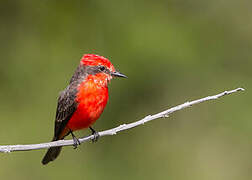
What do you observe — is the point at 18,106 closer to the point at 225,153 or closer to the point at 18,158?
the point at 18,158

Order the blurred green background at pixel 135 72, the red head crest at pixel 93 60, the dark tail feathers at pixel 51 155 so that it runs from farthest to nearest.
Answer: the blurred green background at pixel 135 72 < the dark tail feathers at pixel 51 155 < the red head crest at pixel 93 60

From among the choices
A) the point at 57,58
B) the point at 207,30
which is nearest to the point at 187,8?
the point at 207,30

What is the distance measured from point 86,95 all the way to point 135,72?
3.46m

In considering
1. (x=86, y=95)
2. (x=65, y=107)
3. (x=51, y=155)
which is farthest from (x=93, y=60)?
(x=51, y=155)

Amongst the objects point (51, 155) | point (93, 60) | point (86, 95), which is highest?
point (93, 60)

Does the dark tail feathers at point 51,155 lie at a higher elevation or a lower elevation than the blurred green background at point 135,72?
lower

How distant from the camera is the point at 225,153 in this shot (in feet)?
27.8

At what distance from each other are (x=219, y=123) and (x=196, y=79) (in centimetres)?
81

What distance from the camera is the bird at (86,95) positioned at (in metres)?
5.27

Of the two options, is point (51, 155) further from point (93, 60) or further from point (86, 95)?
point (93, 60)

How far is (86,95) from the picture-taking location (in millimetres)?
5332

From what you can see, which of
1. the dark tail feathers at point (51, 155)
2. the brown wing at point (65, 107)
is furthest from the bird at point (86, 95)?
the dark tail feathers at point (51, 155)

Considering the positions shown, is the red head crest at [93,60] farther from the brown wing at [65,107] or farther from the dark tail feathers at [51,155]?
the dark tail feathers at [51,155]

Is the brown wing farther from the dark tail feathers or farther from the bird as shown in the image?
the dark tail feathers
